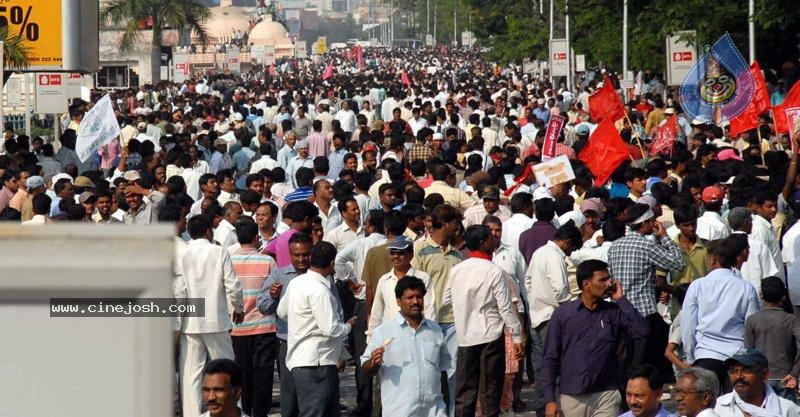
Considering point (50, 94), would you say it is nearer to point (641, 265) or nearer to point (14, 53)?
point (14, 53)

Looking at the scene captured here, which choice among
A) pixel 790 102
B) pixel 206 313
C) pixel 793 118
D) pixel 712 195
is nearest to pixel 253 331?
pixel 206 313

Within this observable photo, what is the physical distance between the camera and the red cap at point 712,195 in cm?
1063

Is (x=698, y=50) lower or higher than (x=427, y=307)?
higher

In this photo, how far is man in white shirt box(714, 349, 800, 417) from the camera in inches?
265

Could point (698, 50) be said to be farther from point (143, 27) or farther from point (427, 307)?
point (143, 27)

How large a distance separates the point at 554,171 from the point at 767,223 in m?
2.35

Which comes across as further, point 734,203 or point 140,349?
point 734,203

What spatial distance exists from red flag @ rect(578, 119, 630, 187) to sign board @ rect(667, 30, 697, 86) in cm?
1363

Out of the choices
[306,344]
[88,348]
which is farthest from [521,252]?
[88,348]

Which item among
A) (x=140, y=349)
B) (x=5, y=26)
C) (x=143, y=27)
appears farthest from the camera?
(x=143, y=27)

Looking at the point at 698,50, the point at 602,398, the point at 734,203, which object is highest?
the point at 698,50

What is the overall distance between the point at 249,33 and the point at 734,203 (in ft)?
510

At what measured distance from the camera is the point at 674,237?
Result: 33.3 ft

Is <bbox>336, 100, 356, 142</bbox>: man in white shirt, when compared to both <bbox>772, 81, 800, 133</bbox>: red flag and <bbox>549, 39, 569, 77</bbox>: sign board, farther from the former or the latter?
<bbox>549, 39, 569, 77</bbox>: sign board
